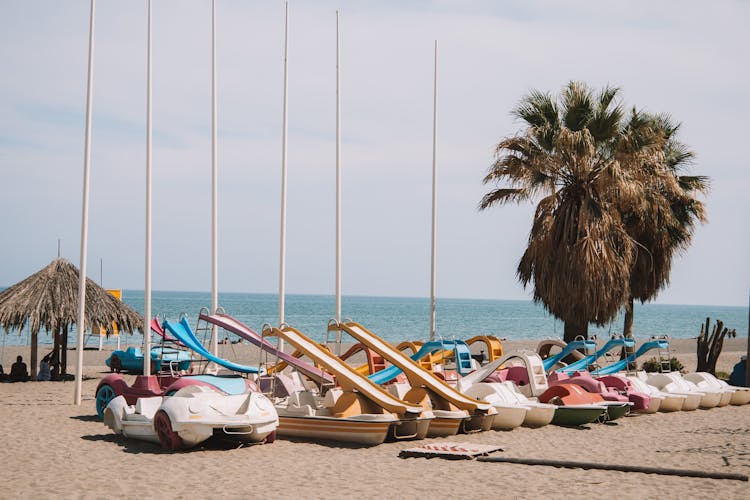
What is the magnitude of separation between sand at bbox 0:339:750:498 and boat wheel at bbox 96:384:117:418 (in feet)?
1.25

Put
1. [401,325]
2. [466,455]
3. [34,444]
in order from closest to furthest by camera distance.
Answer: [466,455], [34,444], [401,325]

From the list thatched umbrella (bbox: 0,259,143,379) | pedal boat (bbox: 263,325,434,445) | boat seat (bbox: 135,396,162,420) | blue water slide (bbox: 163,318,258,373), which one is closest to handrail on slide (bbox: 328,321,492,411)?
pedal boat (bbox: 263,325,434,445)

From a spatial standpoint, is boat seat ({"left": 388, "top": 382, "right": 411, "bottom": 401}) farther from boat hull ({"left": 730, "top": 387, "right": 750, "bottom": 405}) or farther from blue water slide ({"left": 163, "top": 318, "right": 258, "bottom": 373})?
boat hull ({"left": 730, "top": 387, "right": 750, "bottom": 405})

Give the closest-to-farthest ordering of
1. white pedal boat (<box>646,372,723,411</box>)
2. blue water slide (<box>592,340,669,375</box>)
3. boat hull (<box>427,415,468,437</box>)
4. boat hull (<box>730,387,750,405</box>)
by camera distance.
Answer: boat hull (<box>427,415,468,437</box>) → white pedal boat (<box>646,372,723,411</box>) → boat hull (<box>730,387,750,405</box>) → blue water slide (<box>592,340,669,375</box>)

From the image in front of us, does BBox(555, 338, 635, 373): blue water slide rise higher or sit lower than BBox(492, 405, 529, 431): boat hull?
higher

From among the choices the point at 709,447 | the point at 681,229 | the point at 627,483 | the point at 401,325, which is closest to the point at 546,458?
the point at 627,483

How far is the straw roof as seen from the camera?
22.8 meters

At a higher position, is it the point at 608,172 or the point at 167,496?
the point at 608,172

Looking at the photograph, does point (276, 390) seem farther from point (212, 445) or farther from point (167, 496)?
point (167, 496)

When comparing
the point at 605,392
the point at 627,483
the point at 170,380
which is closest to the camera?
the point at 627,483

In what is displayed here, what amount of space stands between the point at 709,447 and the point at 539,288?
37.4 feet

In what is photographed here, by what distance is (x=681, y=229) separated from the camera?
2822 cm

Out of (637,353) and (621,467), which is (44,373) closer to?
(637,353)

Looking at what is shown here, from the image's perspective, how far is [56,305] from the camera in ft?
75.4
